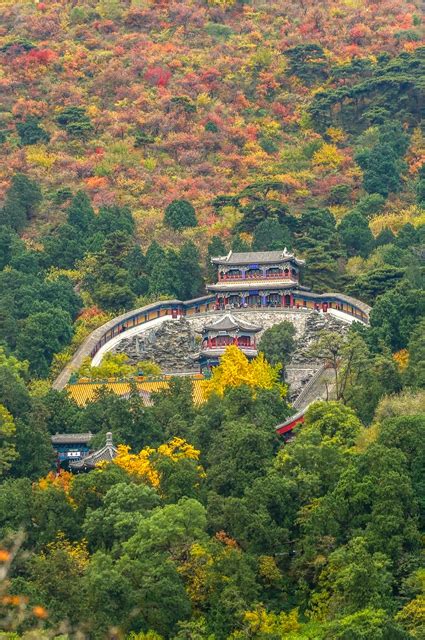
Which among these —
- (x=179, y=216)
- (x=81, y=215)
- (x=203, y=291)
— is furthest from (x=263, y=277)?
(x=81, y=215)

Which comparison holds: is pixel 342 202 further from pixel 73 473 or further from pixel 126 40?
pixel 73 473

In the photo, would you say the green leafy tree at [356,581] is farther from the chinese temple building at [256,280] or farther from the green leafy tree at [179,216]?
the green leafy tree at [179,216]

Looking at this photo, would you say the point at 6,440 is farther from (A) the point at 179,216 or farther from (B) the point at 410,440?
(A) the point at 179,216

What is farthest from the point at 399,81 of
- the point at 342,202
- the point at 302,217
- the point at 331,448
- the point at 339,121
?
the point at 331,448

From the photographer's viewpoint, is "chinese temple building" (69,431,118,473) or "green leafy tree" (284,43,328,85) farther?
"green leafy tree" (284,43,328,85)

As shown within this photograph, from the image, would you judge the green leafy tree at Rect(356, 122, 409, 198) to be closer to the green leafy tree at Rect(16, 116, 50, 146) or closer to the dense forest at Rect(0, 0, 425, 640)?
the dense forest at Rect(0, 0, 425, 640)

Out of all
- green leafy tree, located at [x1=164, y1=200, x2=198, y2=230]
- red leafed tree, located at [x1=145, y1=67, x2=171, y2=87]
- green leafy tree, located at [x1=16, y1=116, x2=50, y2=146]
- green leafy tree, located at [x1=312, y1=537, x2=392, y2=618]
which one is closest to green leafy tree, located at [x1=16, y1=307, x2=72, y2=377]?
green leafy tree, located at [x1=164, y1=200, x2=198, y2=230]

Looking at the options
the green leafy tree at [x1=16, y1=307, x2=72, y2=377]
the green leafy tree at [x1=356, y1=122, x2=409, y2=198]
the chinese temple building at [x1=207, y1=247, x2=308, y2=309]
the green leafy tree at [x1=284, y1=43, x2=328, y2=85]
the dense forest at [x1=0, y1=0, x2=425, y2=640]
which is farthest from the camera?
the green leafy tree at [x1=284, y1=43, x2=328, y2=85]
